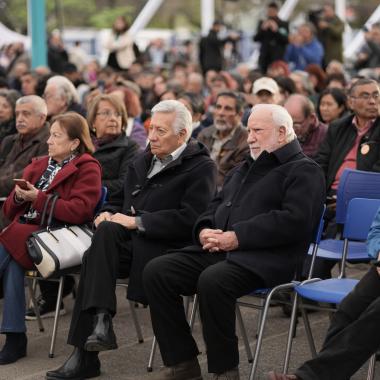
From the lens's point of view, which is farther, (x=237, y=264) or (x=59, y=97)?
(x=59, y=97)

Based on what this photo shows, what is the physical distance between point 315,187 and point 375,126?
7.32 ft

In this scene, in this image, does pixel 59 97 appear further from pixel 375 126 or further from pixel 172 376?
pixel 172 376

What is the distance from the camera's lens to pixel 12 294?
19.4ft

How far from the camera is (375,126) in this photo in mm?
7293

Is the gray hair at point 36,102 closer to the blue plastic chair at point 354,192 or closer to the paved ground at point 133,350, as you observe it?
the paved ground at point 133,350

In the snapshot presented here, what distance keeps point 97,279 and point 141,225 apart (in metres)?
0.43

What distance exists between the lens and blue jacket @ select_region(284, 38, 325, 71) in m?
16.6

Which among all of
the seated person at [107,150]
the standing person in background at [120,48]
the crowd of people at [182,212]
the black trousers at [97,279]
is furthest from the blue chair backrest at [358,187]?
the standing person in background at [120,48]

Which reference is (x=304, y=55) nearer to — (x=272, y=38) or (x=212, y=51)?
(x=272, y=38)

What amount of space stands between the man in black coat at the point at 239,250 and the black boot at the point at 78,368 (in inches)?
17.4

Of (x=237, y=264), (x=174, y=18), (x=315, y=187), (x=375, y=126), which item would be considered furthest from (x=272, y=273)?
(x=174, y=18)

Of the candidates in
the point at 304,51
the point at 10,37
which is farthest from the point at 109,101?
the point at 10,37

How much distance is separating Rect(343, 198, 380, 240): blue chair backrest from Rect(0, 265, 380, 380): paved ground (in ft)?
2.48

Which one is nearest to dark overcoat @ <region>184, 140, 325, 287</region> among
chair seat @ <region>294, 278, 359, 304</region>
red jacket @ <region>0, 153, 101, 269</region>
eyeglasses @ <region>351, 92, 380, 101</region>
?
chair seat @ <region>294, 278, 359, 304</region>
